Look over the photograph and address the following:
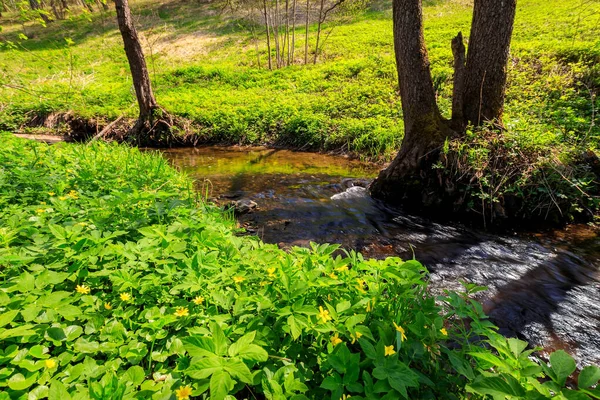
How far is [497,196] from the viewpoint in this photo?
4.75 meters

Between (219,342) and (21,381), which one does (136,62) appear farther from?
(219,342)

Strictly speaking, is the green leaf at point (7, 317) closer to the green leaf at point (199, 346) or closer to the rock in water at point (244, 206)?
the green leaf at point (199, 346)

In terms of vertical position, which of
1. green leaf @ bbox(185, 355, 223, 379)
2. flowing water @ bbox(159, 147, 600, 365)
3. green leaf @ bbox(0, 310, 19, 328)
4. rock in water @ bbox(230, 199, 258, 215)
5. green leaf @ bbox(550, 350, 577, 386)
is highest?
green leaf @ bbox(0, 310, 19, 328)

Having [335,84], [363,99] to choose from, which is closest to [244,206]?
[363,99]

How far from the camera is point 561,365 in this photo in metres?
1.19

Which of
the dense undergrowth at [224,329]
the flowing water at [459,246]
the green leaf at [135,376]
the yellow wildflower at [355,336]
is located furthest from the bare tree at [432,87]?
the green leaf at [135,376]

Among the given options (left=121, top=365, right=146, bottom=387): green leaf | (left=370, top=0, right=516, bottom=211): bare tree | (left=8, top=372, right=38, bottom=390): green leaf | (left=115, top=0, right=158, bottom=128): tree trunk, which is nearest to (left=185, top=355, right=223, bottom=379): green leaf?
(left=121, top=365, right=146, bottom=387): green leaf

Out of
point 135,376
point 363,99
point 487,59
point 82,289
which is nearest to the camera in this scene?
point 135,376

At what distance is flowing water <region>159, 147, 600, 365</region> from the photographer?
9.79 ft

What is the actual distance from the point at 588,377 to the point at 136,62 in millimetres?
10815

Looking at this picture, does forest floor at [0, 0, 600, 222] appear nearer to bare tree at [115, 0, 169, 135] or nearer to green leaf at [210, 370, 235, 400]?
bare tree at [115, 0, 169, 135]

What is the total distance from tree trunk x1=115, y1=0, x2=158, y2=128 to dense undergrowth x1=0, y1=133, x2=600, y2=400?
7.95 metres

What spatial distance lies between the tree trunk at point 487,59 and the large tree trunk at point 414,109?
1.77 feet

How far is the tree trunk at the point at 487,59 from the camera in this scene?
4.55m
